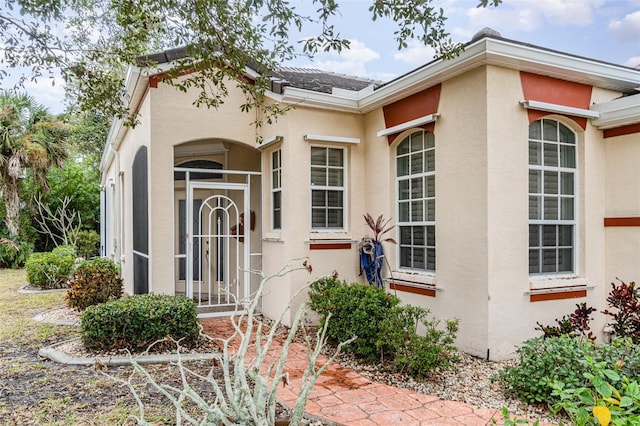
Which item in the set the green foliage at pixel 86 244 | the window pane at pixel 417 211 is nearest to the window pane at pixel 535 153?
the window pane at pixel 417 211

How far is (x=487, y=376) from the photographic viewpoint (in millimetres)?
5406

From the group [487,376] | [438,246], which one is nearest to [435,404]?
[487,376]

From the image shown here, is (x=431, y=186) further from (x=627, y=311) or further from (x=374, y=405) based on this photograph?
(x=374, y=405)

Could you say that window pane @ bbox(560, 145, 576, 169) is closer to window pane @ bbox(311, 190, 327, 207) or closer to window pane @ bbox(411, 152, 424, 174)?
window pane @ bbox(411, 152, 424, 174)

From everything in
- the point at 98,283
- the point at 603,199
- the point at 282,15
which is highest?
the point at 282,15

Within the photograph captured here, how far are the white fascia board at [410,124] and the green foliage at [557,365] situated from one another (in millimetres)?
3651

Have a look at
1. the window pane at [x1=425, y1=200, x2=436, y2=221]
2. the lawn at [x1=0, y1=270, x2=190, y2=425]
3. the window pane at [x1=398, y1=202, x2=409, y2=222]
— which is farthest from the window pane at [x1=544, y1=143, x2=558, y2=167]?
the lawn at [x1=0, y1=270, x2=190, y2=425]

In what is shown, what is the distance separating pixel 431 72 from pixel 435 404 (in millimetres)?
4682

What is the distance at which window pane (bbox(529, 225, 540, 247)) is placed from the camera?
6504mm

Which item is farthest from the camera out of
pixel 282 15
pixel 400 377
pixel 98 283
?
pixel 98 283

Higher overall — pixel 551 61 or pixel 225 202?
pixel 551 61

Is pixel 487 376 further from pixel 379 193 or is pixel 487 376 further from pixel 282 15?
pixel 282 15

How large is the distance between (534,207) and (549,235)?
1.76 ft

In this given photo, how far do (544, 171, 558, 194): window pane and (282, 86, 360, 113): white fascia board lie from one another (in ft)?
11.9
